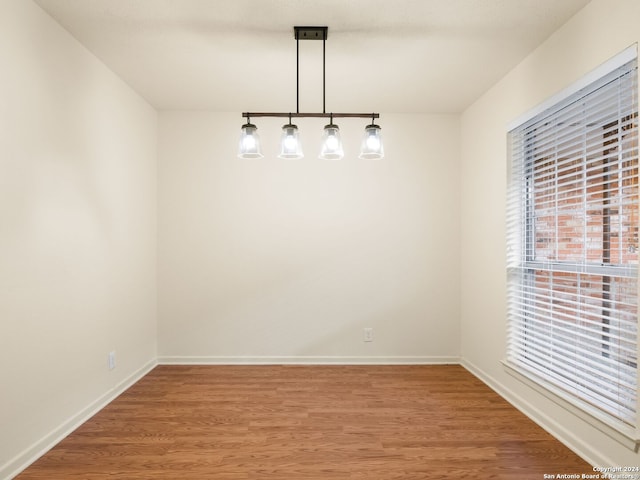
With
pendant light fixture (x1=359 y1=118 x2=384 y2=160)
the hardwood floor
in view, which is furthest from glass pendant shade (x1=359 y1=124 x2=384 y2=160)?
the hardwood floor

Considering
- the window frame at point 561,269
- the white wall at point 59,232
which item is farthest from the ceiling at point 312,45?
the window frame at point 561,269

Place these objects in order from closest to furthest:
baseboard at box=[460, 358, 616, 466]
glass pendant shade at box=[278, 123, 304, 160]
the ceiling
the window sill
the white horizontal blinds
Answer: the window sill
the white horizontal blinds
baseboard at box=[460, 358, 616, 466]
the ceiling
glass pendant shade at box=[278, 123, 304, 160]

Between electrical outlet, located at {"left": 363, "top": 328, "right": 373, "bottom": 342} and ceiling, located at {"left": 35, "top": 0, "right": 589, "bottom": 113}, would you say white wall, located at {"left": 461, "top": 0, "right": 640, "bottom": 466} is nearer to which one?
ceiling, located at {"left": 35, "top": 0, "right": 589, "bottom": 113}

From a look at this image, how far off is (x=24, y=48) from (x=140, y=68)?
949mm

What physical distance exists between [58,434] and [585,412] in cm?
309

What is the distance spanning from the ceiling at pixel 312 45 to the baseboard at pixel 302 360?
2.47 metres

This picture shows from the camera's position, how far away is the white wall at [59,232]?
1.99m

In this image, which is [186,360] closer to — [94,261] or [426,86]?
[94,261]

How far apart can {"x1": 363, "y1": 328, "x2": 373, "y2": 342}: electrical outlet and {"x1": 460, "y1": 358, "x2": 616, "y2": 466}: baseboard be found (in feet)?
3.43

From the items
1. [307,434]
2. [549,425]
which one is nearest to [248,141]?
[307,434]

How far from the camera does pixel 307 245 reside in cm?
388

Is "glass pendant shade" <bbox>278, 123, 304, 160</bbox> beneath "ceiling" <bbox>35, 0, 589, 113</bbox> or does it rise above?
beneath

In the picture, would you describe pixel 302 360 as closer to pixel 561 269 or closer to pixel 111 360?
pixel 111 360

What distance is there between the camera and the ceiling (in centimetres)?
221
